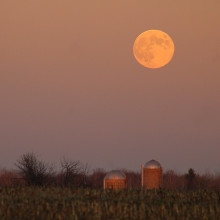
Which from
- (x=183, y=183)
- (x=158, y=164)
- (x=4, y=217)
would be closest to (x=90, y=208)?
(x=4, y=217)

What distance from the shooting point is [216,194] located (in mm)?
18297

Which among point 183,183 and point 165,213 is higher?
point 183,183

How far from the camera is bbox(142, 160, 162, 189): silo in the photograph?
25.1 m

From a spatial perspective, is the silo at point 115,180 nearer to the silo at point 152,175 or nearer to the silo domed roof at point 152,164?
the silo at point 152,175

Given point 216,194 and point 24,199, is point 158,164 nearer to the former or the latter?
point 216,194

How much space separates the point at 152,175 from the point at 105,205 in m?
10.8

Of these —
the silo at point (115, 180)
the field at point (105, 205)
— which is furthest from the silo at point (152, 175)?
the field at point (105, 205)

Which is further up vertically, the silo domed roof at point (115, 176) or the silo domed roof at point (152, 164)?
the silo domed roof at point (152, 164)

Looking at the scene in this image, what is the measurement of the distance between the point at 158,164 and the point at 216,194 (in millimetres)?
7326

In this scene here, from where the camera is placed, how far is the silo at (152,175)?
82.4 ft

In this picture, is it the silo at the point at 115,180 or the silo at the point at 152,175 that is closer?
the silo at the point at 115,180

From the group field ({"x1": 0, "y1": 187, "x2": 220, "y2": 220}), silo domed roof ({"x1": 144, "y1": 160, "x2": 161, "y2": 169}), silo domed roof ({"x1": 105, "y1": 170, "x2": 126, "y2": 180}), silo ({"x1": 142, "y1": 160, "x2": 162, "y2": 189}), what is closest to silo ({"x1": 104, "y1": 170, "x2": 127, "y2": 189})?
silo domed roof ({"x1": 105, "y1": 170, "x2": 126, "y2": 180})

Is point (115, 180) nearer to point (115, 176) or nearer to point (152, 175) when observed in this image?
point (115, 176)

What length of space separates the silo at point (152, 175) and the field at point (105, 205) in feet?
20.4
